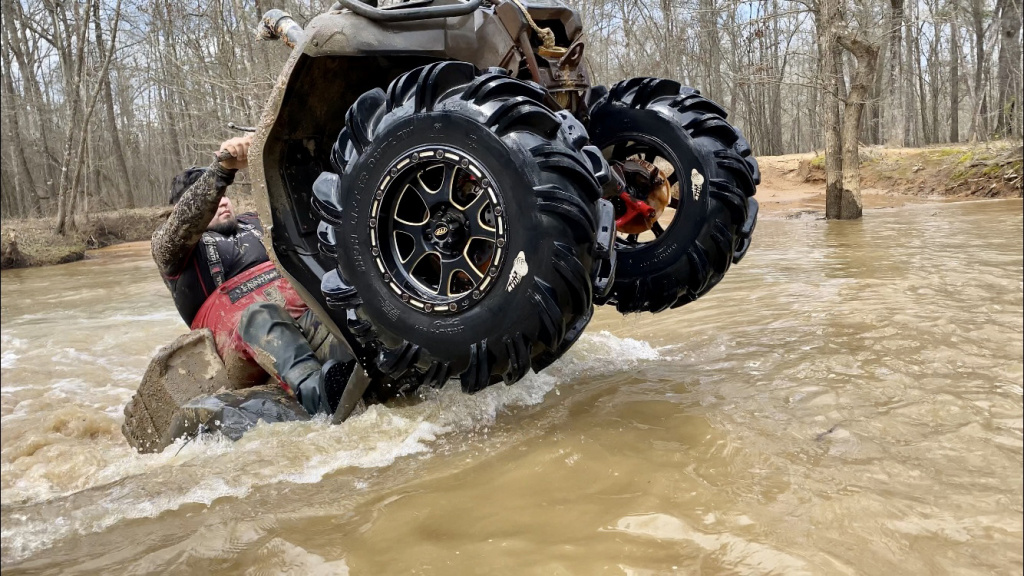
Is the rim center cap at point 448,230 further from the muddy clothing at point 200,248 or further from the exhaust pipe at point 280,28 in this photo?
the muddy clothing at point 200,248

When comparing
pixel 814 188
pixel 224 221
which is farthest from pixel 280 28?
pixel 814 188

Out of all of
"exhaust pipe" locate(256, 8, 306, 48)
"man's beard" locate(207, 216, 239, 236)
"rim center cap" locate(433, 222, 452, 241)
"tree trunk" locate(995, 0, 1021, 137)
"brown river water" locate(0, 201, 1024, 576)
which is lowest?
"brown river water" locate(0, 201, 1024, 576)

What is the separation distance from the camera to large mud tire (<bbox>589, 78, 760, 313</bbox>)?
3137mm

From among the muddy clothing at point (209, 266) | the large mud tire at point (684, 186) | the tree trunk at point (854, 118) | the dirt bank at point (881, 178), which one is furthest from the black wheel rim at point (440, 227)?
the dirt bank at point (881, 178)

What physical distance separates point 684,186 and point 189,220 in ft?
8.26

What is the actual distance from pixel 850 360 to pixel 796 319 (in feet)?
3.37

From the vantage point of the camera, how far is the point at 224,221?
4.41m

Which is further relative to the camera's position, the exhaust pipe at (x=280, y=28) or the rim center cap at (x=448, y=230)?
the exhaust pipe at (x=280, y=28)

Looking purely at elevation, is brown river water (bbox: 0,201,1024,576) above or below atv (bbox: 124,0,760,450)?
below

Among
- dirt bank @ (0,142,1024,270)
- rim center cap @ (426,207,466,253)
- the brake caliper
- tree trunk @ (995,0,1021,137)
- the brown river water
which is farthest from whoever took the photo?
dirt bank @ (0,142,1024,270)

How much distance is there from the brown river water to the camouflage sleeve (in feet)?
3.28

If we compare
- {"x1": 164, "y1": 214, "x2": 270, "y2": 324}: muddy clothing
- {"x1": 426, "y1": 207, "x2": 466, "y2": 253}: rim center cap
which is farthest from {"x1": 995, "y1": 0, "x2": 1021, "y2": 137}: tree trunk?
{"x1": 164, "y1": 214, "x2": 270, "y2": 324}: muddy clothing

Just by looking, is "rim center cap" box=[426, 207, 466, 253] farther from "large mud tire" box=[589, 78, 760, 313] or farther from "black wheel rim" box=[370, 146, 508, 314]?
"large mud tire" box=[589, 78, 760, 313]

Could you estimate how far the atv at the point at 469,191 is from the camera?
2193 mm
